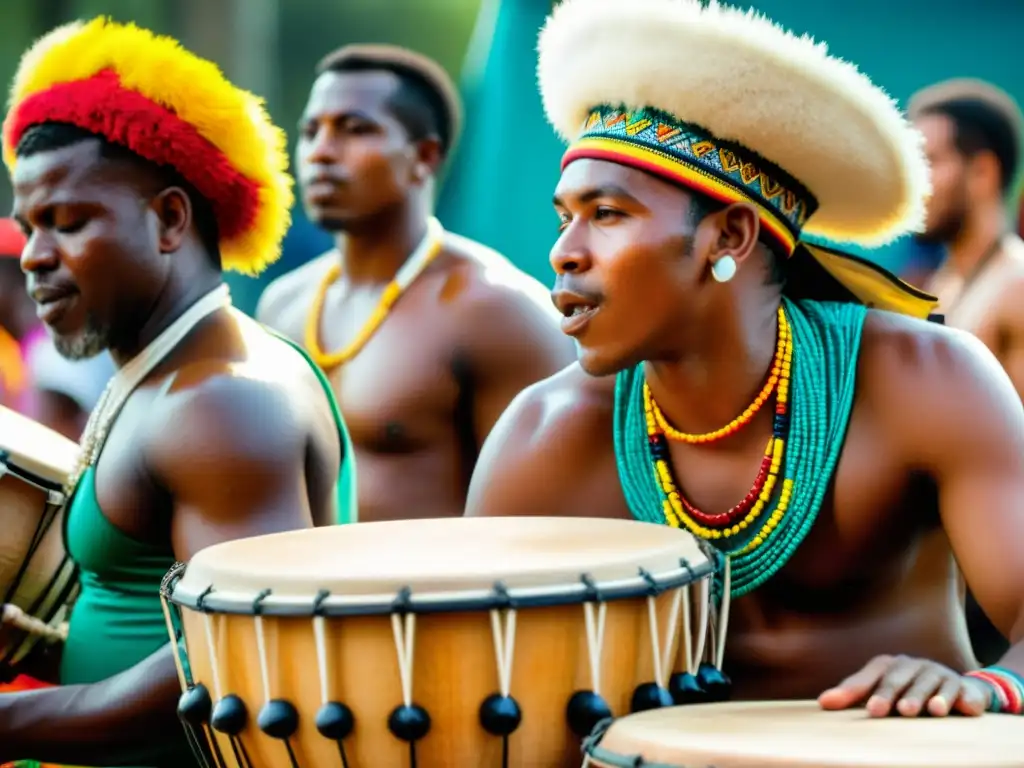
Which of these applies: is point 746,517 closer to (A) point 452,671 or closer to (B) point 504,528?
(B) point 504,528

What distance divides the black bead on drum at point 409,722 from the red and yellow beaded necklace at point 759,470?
0.82 m

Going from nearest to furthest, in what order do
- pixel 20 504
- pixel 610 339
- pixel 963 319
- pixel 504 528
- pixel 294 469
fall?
pixel 504 528 → pixel 610 339 → pixel 294 469 → pixel 20 504 → pixel 963 319

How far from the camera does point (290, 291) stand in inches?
238

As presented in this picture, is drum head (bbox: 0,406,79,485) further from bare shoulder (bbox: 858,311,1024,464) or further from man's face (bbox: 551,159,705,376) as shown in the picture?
bare shoulder (bbox: 858,311,1024,464)

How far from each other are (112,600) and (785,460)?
4.46 ft

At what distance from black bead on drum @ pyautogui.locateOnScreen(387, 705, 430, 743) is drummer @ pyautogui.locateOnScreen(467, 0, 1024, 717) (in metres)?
0.79

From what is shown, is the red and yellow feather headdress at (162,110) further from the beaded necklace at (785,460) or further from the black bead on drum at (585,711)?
the black bead on drum at (585,711)

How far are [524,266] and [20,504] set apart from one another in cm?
322

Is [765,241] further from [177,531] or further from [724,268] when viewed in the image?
[177,531]

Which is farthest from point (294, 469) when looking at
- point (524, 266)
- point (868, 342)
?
point (524, 266)

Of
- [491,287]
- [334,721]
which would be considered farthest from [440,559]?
[491,287]

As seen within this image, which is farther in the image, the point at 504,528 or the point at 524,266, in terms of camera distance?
the point at 524,266

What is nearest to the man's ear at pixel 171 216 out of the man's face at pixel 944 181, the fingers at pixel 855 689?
the fingers at pixel 855 689

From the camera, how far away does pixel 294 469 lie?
3.13 metres
